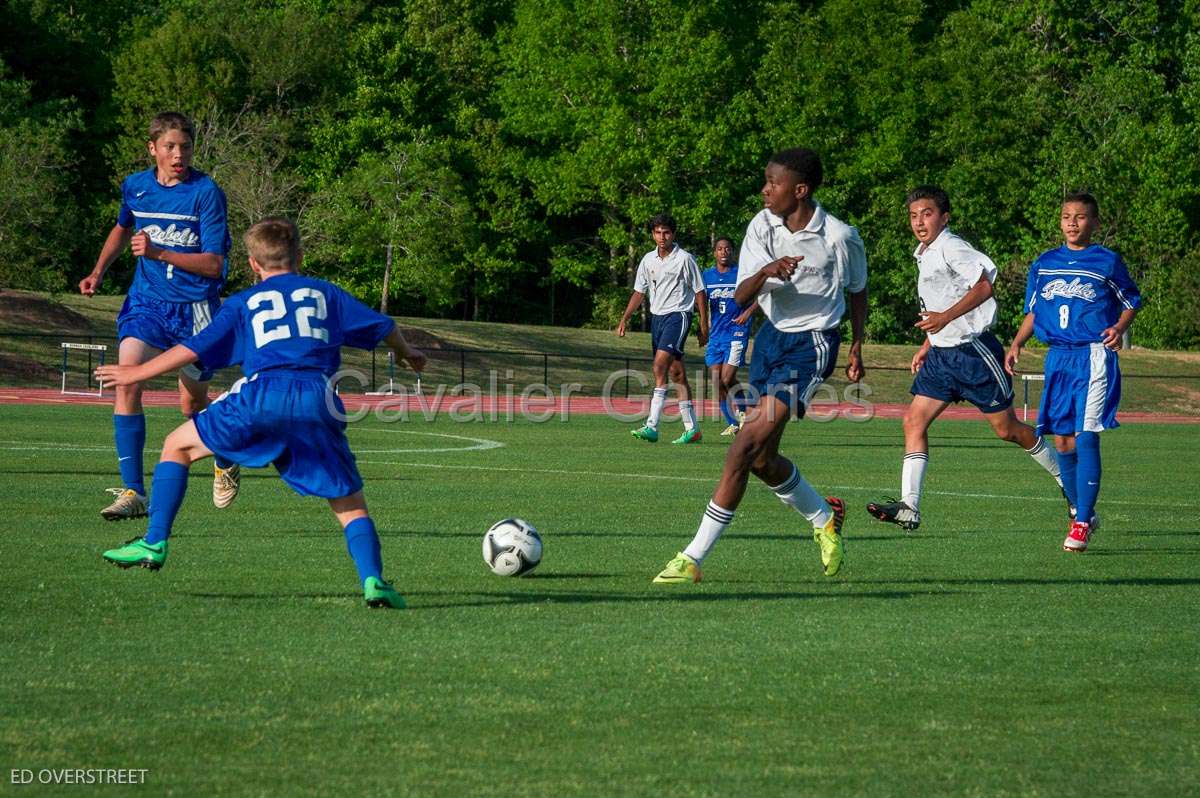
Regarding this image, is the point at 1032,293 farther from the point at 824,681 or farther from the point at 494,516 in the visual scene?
the point at 824,681

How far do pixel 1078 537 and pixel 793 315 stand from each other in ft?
8.34

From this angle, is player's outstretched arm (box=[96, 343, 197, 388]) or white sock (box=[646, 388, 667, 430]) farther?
white sock (box=[646, 388, 667, 430])

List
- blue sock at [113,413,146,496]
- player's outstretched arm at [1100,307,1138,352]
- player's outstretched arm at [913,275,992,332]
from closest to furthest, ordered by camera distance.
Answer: blue sock at [113,413,146,496], player's outstretched arm at [913,275,992,332], player's outstretched arm at [1100,307,1138,352]

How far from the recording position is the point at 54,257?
42.3 m

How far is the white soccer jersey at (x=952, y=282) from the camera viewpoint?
11.1 meters

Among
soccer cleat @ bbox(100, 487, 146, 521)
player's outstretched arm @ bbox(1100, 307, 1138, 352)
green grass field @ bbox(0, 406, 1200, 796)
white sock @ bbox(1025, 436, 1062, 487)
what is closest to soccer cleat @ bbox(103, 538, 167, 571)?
green grass field @ bbox(0, 406, 1200, 796)

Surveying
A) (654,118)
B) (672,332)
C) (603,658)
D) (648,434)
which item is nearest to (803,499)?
(603,658)

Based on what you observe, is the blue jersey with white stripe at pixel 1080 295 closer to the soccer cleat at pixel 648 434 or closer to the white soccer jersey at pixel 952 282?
the white soccer jersey at pixel 952 282

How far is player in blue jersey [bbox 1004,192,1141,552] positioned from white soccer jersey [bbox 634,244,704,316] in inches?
394

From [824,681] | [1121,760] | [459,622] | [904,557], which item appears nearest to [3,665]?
[459,622]

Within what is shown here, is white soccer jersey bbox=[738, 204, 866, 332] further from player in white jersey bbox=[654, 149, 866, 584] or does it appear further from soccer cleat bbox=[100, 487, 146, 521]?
soccer cleat bbox=[100, 487, 146, 521]

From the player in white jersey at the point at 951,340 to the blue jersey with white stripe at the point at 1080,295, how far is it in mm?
357

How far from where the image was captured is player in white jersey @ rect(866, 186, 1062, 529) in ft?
35.9

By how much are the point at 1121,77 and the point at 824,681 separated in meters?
58.3
